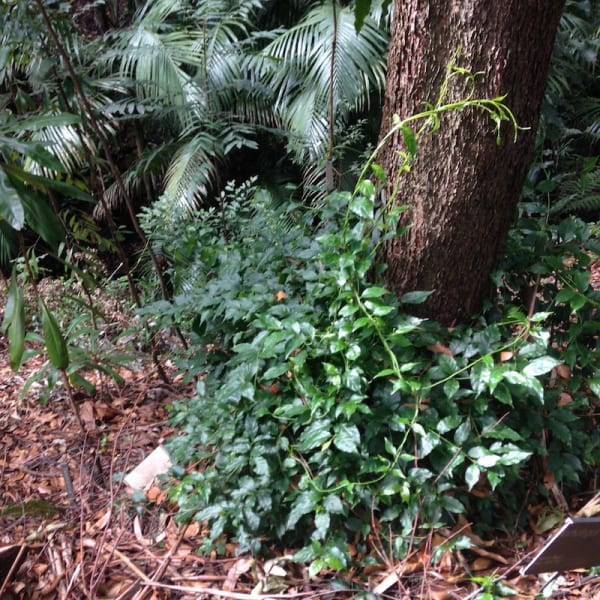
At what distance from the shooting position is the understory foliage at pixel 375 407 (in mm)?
1551

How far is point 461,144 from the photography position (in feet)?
5.16

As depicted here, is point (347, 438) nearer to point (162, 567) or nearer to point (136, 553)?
point (162, 567)

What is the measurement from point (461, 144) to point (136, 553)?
1628mm

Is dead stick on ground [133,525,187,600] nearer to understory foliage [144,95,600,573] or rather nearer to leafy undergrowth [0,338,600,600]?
leafy undergrowth [0,338,600,600]

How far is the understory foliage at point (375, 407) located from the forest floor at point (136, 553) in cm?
9

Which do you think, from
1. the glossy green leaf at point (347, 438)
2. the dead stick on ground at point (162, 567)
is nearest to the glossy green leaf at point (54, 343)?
the dead stick on ground at point (162, 567)

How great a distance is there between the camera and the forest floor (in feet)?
5.18

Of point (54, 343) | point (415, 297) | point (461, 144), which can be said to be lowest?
point (54, 343)

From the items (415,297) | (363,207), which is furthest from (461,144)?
(415,297)

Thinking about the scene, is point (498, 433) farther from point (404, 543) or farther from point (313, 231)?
point (313, 231)

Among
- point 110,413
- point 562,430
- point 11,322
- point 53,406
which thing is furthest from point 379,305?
point 53,406

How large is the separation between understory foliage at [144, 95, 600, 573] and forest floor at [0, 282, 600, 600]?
87 millimetres

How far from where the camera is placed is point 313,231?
2201 millimetres

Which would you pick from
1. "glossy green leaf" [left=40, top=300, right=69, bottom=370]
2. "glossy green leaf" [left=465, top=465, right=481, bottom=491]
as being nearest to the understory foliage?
"glossy green leaf" [left=465, top=465, right=481, bottom=491]
